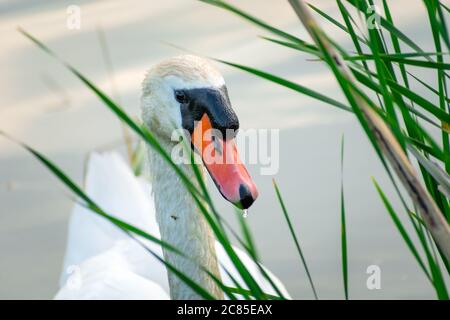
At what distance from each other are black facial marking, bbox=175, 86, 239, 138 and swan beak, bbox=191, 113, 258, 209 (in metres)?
0.03

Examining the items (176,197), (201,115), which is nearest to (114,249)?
(176,197)

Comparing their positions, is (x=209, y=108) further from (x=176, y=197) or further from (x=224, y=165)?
(x=176, y=197)

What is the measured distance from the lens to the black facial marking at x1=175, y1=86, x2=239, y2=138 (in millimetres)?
3072

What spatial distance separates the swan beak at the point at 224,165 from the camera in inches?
108

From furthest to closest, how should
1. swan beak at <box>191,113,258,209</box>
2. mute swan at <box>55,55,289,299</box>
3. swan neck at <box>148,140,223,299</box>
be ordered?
swan neck at <box>148,140,223,299</box> < mute swan at <box>55,55,289,299</box> < swan beak at <box>191,113,258,209</box>

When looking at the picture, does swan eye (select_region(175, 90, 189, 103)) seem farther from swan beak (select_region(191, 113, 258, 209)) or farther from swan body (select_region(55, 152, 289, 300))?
swan body (select_region(55, 152, 289, 300))

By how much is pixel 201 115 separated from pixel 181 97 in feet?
0.70

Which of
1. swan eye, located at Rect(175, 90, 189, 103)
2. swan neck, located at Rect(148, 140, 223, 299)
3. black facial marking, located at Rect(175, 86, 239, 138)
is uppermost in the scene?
swan eye, located at Rect(175, 90, 189, 103)

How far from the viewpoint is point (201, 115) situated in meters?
3.21

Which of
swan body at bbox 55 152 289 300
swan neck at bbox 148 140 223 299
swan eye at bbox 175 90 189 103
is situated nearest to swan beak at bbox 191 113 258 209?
swan eye at bbox 175 90 189 103
